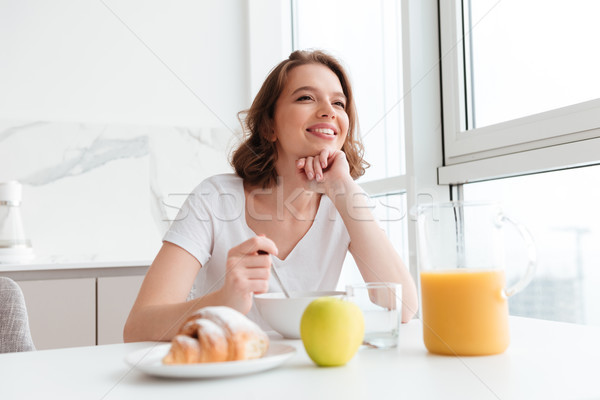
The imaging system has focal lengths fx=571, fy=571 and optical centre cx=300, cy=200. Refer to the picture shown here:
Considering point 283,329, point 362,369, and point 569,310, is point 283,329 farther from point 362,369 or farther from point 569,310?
point 569,310

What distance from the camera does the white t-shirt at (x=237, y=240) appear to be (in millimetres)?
1352

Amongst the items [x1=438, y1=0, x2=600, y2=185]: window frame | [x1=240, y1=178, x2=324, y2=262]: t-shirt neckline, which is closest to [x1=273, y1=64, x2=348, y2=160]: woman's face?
[x1=240, y1=178, x2=324, y2=262]: t-shirt neckline

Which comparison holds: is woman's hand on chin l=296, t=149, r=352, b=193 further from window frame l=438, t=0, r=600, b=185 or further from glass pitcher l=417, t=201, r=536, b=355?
glass pitcher l=417, t=201, r=536, b=355

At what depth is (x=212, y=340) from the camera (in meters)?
0.59

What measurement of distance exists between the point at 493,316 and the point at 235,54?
2654mm

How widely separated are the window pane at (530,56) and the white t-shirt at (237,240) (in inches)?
25.0

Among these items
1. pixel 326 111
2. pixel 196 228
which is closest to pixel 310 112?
pixel 326 111

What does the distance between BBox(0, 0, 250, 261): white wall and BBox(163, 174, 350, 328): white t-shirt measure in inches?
→ 51.0

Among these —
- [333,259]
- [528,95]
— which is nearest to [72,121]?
[333,259]

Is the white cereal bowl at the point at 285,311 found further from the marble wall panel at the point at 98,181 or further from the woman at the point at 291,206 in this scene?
the marble wall panel at the point at 98,181

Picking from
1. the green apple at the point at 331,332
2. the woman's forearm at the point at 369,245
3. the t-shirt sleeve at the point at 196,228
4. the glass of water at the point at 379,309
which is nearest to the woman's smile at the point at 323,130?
the woman's forearm at the point at 369,245

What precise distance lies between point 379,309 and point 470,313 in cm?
Answer: 12

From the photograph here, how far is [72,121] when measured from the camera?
2.68 meters

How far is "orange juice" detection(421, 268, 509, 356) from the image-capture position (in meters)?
0.70
